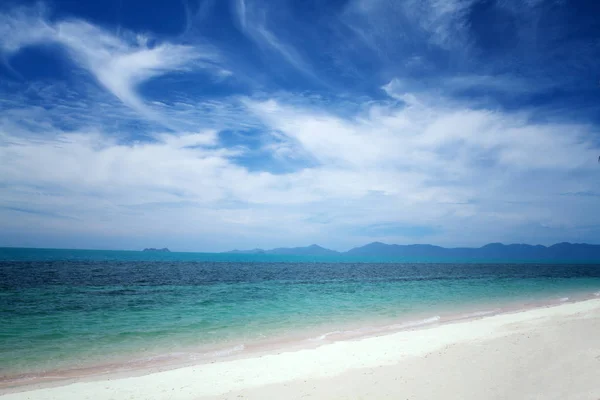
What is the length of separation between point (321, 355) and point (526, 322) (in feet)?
38.7

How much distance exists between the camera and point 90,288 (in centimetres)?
3172

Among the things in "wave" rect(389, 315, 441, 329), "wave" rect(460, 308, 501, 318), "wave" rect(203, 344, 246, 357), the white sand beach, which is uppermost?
the white sand beach

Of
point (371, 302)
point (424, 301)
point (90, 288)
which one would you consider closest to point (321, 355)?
point (371, 302)

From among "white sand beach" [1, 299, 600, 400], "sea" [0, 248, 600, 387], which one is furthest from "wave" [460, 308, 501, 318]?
"white sand beach" [1, 299, 600, 400]

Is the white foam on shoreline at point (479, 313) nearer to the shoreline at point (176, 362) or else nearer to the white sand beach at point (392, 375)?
the shoreline at point (176, 362)

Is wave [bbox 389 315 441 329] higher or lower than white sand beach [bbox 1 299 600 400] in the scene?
lower

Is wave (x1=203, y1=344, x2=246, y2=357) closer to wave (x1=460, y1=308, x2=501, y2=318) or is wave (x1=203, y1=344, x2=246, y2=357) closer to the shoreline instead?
the shoreline

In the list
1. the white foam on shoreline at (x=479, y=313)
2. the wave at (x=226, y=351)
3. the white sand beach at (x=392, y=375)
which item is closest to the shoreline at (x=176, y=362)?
the wave at (x=226, y=351)

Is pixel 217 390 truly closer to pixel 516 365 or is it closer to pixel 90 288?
pixel 516 365

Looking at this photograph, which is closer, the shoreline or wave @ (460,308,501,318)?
the shoreline

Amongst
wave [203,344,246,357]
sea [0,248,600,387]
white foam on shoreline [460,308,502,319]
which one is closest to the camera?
sea [0,248,600,387]

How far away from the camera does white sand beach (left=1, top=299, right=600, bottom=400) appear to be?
7926mm

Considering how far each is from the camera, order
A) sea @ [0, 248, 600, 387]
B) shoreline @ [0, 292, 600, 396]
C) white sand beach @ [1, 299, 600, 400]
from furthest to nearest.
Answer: sea @ [0, 248, 600, 387]
shoreline @ [0, 292, 600, 396]
white sand beach @ [1, 299, 600, 400]

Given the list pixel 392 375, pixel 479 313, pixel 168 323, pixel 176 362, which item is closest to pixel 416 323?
pixel 479 313
